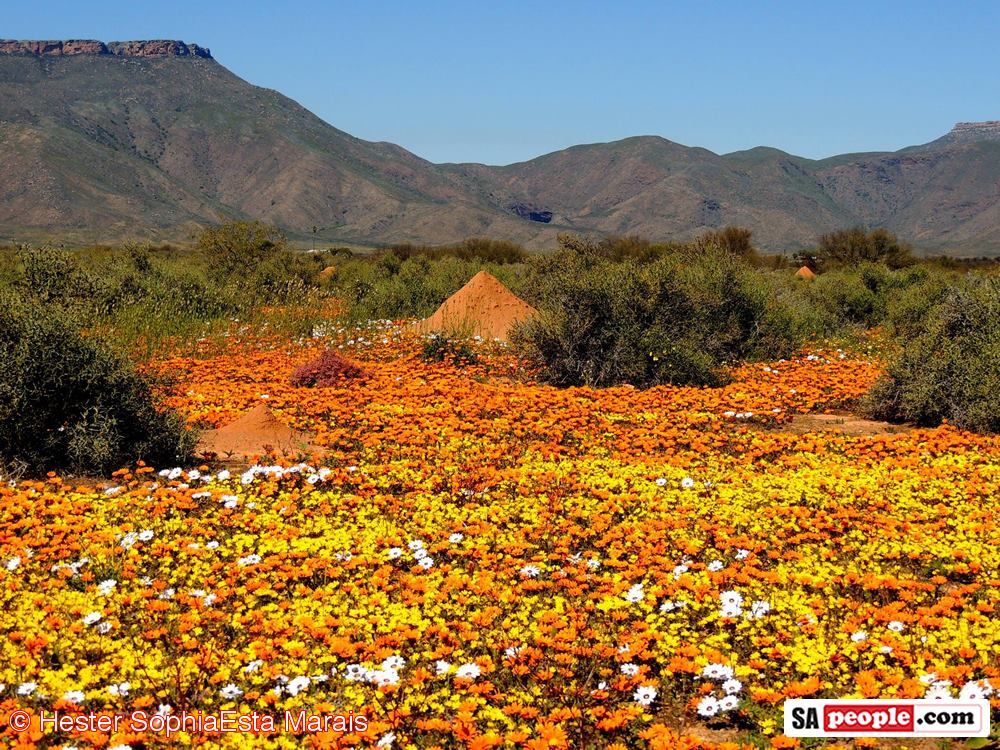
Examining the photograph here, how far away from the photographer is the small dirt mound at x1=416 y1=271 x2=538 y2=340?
794 inches

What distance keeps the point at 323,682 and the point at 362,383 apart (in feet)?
30.9

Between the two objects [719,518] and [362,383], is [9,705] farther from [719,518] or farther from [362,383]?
[362,383]

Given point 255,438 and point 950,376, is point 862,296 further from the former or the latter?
point 255,438

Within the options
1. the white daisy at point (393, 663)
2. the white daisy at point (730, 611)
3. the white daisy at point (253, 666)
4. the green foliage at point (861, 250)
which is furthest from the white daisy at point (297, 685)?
the green foliage at point (861, 250)

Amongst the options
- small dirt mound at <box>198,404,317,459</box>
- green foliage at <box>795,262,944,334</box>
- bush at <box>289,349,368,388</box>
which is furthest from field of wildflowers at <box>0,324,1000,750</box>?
green foliage at <box>795,262,944,334</box>

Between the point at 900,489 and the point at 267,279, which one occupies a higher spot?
the point at 267,279

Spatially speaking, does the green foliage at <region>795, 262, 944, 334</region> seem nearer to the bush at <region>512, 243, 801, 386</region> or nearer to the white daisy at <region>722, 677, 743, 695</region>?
the bush at <region>512, 243, 801, 386</region>

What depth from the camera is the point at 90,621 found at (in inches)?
206

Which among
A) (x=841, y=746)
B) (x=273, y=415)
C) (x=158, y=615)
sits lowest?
→ (x=841, y=746)

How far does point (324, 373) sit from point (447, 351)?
3.40 m

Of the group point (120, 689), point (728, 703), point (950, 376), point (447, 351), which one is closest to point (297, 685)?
point (120, 689)

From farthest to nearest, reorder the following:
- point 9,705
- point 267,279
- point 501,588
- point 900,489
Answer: point 267,279 < point 900,489 < point 501,588 < point 9,705

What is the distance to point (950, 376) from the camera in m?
12.4

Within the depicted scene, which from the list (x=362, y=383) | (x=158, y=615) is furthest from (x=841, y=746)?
(x=362, y=383)
